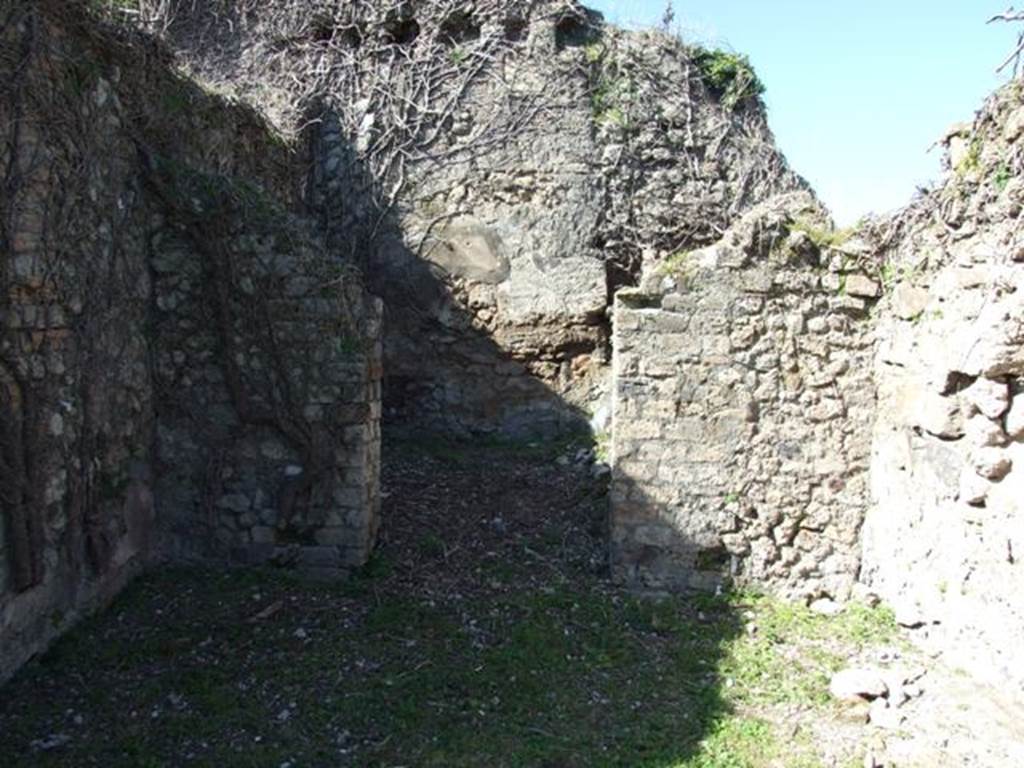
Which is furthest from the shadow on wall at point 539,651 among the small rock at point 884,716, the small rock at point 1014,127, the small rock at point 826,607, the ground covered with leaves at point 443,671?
the small rock at point 1014,127

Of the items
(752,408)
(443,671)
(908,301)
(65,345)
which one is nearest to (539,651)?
(443,671)

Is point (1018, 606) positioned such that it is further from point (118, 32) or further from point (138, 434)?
point (118, 32)

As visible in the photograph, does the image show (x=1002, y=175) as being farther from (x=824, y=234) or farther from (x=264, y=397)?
(x=264, y=397)

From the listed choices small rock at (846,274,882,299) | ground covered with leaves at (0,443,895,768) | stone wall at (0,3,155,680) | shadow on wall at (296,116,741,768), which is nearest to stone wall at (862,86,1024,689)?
small rock at (846,274,882,299)

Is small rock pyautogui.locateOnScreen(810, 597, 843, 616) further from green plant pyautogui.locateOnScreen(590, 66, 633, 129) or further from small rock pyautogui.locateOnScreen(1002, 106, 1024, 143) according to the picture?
green plant pyautogui.locateOnScreen(590, 66, 633, 129)

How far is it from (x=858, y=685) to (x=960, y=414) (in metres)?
1.45

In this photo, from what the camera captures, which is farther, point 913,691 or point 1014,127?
point 913,691

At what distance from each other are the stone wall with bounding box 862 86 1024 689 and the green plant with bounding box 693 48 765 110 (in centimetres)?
395

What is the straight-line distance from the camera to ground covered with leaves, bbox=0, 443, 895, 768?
→ 372 cm

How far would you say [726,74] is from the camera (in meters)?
8.44

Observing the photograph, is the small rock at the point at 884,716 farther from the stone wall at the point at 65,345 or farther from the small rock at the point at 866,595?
the stone wall at the point at 65,345

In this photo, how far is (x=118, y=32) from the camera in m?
4.81

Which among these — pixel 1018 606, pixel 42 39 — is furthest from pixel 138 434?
pixel 1018 606

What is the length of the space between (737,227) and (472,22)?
4.23m
